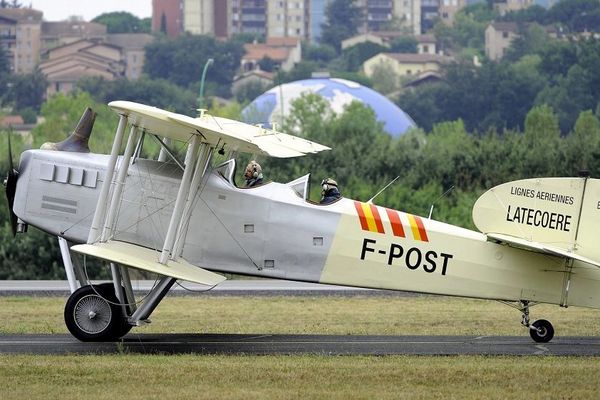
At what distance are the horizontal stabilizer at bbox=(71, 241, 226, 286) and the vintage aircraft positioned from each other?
41mm

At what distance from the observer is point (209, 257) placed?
19266mm

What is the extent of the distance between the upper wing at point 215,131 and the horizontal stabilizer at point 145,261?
150 centimetres

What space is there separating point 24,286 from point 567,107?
4105 inches

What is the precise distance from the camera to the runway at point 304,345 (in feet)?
60.0

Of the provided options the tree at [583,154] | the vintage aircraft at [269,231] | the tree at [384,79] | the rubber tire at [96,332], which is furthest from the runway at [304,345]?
the tree at [384,79]

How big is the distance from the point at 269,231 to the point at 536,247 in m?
3.31

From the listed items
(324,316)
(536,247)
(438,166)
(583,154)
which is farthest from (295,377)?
(438,166)

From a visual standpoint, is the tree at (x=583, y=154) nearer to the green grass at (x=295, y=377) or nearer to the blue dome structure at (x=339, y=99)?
the green grass at (x=295, y=377)

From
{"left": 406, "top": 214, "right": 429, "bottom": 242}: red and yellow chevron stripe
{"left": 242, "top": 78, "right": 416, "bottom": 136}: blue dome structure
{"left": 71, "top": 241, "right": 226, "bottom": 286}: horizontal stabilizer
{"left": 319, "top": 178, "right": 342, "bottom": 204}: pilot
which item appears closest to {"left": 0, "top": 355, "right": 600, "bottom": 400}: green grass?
{"left": 71, "top": 241, "right": 226, "bottom": 286}: horizontal stabilizer

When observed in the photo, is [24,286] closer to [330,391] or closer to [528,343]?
[528,343]

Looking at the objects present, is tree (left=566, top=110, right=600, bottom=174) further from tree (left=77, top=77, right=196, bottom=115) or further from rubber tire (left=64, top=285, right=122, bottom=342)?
tree (left=77, top=77, right=196, bottom=115)

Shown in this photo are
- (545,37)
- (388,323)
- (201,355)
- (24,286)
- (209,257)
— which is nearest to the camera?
(201,355)

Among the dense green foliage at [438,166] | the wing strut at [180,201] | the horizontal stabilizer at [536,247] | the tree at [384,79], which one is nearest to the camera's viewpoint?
the horizontal stabilizer at [536,247]

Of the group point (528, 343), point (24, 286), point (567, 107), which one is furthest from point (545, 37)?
point (528, 343)
